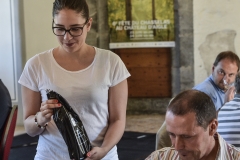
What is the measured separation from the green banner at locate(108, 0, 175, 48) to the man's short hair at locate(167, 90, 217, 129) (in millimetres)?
5939

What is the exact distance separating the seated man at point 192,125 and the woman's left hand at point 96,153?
1.37 ft

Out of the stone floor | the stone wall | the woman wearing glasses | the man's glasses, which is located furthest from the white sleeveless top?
the stone wall

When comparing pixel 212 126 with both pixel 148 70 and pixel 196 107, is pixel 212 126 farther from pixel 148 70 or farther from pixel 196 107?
pixel 148 70

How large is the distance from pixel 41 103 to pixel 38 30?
17.0 feet

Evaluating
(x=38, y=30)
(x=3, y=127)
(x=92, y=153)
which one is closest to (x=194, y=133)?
(x=92, y=153)

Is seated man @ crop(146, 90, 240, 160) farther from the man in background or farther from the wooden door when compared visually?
the wooden door

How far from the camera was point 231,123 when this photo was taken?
8.59ft

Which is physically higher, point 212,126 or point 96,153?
point 212,126

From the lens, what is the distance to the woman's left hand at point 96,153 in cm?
190

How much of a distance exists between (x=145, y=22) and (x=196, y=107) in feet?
19.7

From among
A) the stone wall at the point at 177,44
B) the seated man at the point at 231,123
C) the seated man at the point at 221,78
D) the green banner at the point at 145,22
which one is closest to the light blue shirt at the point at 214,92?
the seated man at the point at 221,78

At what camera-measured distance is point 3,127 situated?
2914mm

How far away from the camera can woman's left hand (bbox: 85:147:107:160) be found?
6.23ft

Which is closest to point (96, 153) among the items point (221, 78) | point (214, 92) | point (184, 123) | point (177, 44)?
point (184, 123)
